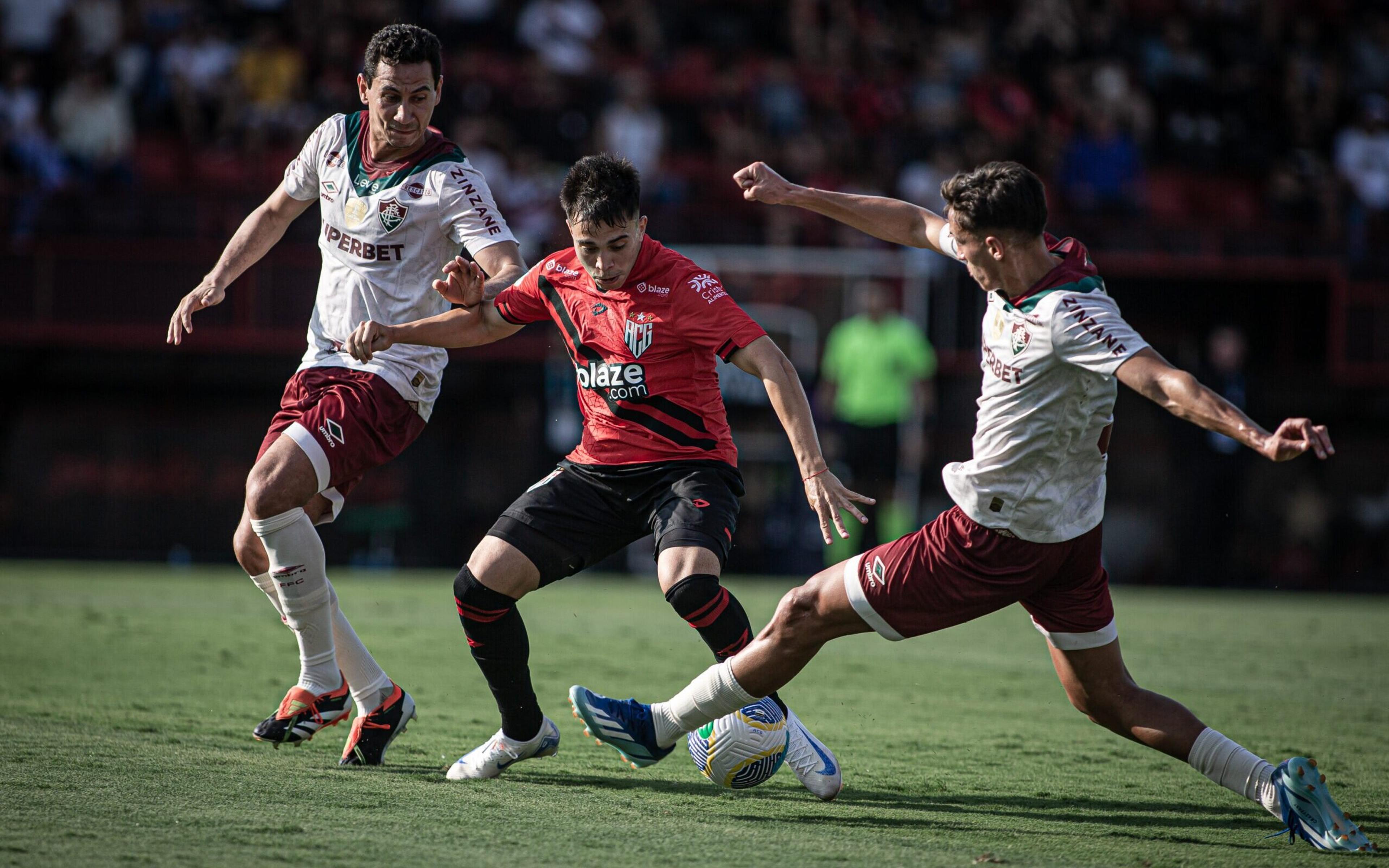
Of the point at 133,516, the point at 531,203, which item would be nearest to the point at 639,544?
the point at 531,203

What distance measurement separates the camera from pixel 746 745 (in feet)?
15.1

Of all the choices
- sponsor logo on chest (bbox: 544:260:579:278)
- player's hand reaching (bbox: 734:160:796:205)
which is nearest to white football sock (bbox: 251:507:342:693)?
sponsor logo on chest (bbox: 544:260:579:278)

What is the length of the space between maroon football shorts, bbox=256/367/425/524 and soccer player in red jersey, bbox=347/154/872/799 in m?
0.35

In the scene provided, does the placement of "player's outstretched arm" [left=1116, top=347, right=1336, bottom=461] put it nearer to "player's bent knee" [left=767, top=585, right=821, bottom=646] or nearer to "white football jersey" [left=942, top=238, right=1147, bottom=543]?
"white football jersey" [left=942, top=238, right=1147, bottom=543]

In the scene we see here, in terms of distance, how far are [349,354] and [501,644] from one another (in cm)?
120

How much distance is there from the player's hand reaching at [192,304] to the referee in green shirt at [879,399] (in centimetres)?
802

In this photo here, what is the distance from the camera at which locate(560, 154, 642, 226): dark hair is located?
4699 millimetres

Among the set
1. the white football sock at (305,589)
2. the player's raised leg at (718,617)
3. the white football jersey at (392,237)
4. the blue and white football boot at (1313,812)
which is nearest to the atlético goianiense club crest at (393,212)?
the white football jersey at (392,237)

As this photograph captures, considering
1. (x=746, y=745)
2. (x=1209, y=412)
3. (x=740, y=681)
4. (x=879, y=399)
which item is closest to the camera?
(x=1209, y=412)

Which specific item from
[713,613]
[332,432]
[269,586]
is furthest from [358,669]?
[713,613]

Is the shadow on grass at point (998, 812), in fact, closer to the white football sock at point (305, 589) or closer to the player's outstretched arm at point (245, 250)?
the white football sock at point (305, 589)

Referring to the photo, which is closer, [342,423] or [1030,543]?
[1030,543]

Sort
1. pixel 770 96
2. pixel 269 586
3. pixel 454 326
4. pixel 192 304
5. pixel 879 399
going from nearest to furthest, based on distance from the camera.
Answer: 1. pixel 454 326
2. pixel 192 304
3. pixel 269 586
4. pixel 879 399
5. pixel 770 96

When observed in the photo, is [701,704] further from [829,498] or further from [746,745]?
[829,498]
